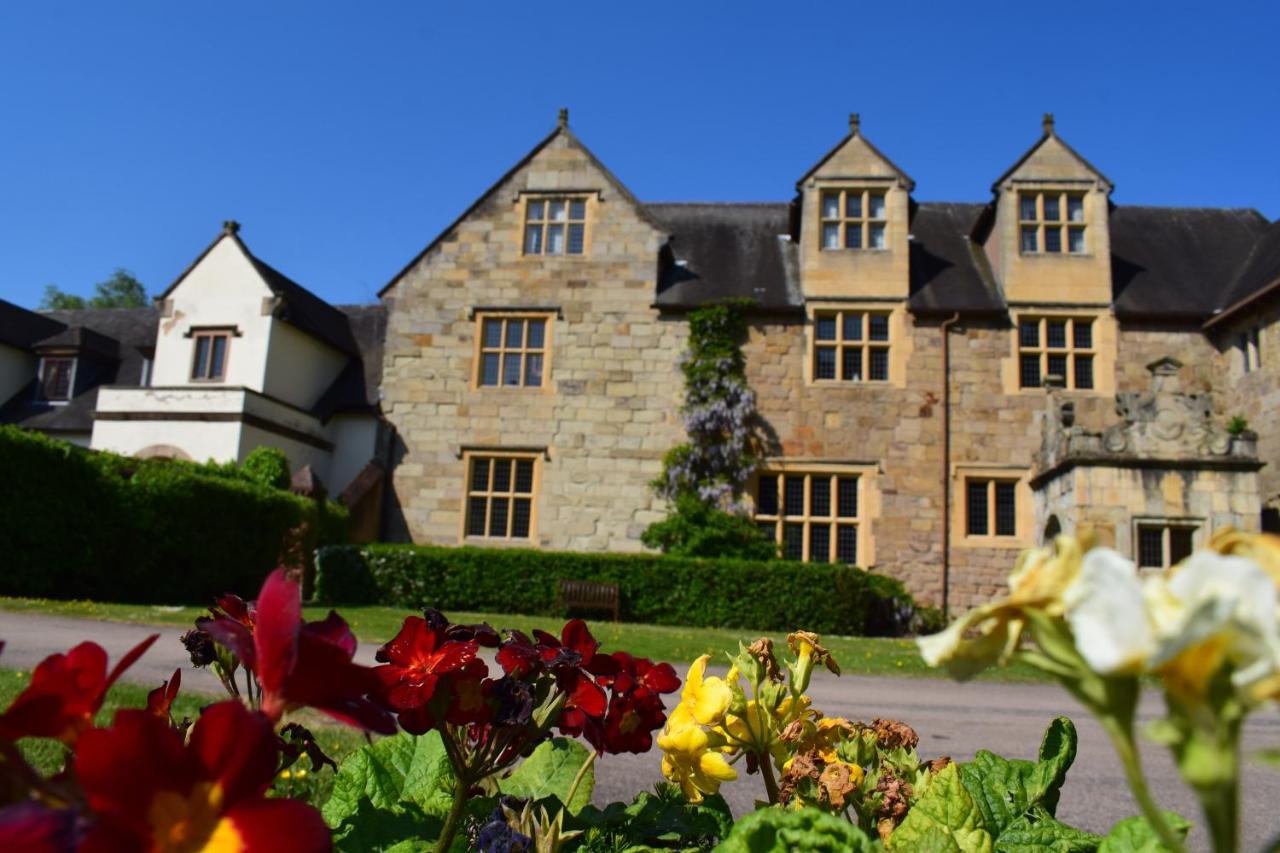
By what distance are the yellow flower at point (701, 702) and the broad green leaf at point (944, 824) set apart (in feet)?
1.01

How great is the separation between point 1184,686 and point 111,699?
19.3ft

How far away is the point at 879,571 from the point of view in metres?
16.6

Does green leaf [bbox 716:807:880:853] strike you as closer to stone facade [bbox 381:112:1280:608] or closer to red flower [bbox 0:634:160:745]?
red flower [bbox 0:634:160:745]

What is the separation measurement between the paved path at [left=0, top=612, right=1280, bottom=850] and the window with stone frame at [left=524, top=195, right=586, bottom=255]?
36.6 ft

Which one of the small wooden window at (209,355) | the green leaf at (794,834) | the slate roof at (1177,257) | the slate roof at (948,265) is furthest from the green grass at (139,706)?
the slate roof at (1177,257)

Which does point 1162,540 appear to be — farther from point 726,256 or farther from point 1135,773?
point 1135,773

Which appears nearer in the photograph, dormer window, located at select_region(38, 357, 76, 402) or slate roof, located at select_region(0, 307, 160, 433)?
slate roof, located at select_region(0, 307, 160, 433)

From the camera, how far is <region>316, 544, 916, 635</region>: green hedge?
50.1 feet

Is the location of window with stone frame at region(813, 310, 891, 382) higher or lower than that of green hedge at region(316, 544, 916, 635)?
higher

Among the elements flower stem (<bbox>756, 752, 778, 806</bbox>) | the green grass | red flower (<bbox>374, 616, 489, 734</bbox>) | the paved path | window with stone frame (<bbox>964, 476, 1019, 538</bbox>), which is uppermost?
window with stone frame (<bbox>964, 476, 1019, 538</bbox>)

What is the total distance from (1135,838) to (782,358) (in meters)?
16.8

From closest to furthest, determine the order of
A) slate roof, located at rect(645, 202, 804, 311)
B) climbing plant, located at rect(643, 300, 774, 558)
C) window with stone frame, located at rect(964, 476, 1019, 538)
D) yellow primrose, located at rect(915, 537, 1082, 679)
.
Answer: yellow primrose, located at rect(915, 537, 1082, 679)
climbing plant, located at rect(643, 300, 774, 558)
window with stone frame, located at rect(964, 476, 1019, 538)
slate roof, located at rect(645, 202, 804, 311)

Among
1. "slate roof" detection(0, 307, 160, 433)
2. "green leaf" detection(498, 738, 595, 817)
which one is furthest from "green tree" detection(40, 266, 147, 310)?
"green leaf" detection(498, 738, 595, 817)

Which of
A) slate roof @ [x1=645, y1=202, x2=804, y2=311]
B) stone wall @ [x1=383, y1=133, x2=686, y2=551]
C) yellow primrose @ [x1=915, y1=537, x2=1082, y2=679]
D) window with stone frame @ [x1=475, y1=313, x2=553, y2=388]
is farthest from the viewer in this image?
window with stone frame @ [x1=475, y1=313, x2=553, y2=388]
